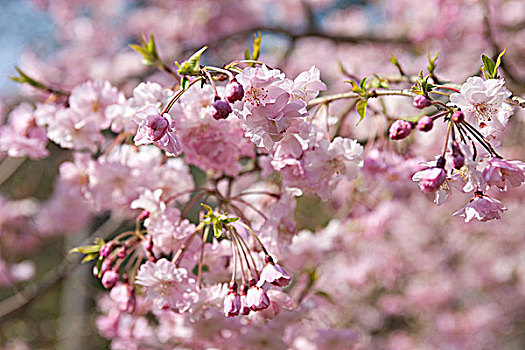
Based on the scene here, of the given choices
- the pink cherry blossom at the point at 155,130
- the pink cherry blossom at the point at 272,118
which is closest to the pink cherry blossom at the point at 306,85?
the pink cherry blossom at the point at 272,118

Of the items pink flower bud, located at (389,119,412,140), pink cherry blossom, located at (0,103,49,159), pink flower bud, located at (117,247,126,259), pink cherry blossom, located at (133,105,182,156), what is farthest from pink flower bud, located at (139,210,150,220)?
pink flower bud, located at (389,119,412,140)

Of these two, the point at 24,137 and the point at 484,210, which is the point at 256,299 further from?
the point at 24,137

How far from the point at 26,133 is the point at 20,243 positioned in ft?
9.41

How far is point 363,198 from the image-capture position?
3174mm

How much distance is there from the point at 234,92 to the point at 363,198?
2.33m

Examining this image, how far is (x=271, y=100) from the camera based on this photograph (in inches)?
40.7

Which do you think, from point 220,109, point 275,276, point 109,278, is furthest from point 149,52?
point 275,276

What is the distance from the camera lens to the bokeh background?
3834 mm

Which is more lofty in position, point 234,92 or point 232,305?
point 234,92

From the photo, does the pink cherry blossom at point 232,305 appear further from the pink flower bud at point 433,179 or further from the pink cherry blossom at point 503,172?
the pink cherry blossom at point 503,172

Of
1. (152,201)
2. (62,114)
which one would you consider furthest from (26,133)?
(152,201)

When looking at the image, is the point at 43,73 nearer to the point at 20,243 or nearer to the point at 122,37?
the point at 122,37

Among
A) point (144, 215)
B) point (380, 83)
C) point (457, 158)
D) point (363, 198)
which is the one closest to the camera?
point (457, 158)

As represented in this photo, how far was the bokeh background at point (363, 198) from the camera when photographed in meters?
3.83
